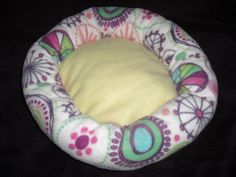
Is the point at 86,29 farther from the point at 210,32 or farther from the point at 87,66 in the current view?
the point at 210,32

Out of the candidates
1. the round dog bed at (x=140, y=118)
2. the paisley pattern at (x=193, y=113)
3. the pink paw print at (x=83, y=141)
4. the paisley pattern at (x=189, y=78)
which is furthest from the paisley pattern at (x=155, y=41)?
the pink paw print at (x=83, y=141)

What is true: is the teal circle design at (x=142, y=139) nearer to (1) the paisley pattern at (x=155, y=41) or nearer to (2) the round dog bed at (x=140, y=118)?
(2) the round dog bed at (x=140, y=118)

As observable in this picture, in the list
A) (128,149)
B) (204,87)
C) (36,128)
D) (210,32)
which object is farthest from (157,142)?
(210,32)

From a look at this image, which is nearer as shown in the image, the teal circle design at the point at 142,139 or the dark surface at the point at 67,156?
the teal circle design at the point at 142,139

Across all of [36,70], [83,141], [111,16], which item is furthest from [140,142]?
[111,16]

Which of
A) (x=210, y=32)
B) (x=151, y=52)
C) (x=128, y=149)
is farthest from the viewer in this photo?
(x=210, y=32)

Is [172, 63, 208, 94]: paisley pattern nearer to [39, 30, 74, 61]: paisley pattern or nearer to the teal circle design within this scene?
the teal circle design

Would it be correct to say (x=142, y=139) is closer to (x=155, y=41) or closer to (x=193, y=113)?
(x=193, y=113)
